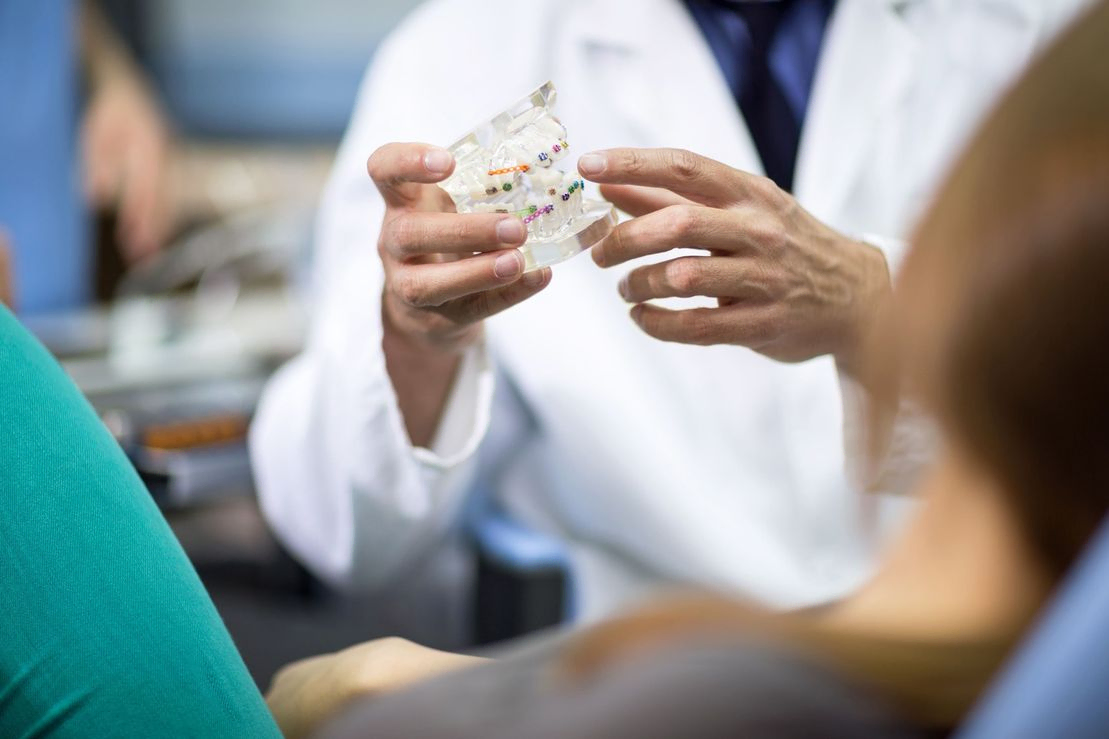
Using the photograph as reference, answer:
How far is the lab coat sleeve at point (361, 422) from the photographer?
3.05 feet

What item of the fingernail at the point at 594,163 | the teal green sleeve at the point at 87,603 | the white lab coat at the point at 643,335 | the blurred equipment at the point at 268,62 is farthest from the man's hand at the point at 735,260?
the blurred equipment at the point at 268,62

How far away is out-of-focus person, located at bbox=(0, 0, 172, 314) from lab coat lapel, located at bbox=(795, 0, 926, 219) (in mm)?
1185

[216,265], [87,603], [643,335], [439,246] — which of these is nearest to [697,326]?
[439,246]

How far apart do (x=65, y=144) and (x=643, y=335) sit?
142 cm

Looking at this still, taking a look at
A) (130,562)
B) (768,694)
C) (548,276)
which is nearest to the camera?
(768,694)

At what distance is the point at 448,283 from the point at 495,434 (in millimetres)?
427

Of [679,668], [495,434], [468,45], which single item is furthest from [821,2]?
[679,668]

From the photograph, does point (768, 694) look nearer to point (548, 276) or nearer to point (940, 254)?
point (940, 254)

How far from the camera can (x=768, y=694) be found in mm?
359

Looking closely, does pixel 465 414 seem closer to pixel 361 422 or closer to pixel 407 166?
pixel 361 422

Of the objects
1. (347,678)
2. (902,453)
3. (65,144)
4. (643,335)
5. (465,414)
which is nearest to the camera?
(902,453)

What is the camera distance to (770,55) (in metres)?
1.05

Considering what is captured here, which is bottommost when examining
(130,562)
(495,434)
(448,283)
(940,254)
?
(495,434)

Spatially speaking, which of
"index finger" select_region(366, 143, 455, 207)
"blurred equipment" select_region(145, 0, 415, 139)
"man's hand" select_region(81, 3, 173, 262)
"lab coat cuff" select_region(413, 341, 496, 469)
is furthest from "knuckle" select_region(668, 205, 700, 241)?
"blurred equipment" select_region(145, 0, 415, 139)
